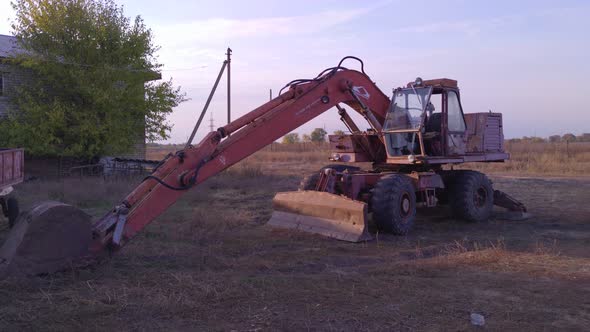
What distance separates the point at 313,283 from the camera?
6738 mm

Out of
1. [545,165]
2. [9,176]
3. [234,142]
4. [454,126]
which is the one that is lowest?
[545,165]

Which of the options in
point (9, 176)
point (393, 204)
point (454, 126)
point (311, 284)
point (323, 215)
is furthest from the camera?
point (454, 126)

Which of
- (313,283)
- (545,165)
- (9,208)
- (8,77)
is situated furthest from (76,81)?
(545,165)

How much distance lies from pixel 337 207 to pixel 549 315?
4696 mm

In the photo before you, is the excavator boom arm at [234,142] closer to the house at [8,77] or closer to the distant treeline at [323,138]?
the house at [8,77]

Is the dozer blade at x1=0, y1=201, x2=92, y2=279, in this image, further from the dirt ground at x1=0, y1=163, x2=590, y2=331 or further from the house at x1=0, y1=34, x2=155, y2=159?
the house at x1=0, y1=34, x2=155, y2=159

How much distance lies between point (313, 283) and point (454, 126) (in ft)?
21.0

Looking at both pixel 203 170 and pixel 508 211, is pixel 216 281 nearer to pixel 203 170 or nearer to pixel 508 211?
pixel 203 170

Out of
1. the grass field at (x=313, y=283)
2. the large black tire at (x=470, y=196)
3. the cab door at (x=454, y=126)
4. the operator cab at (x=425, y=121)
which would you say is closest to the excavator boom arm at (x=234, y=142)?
the operator cab at (x=425, y=121)

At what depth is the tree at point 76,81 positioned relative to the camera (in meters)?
22.6

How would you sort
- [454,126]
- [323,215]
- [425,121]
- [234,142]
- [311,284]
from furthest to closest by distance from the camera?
[454,126]
[425,121]
[323,215]
[234,142]
[311,284]

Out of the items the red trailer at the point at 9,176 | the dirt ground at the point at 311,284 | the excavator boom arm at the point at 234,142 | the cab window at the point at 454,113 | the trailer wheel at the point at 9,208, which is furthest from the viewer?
the cab window at the point at 454,113

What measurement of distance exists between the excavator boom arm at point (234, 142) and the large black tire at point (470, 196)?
2.26m

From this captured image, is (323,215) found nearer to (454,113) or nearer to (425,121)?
(425,121)
